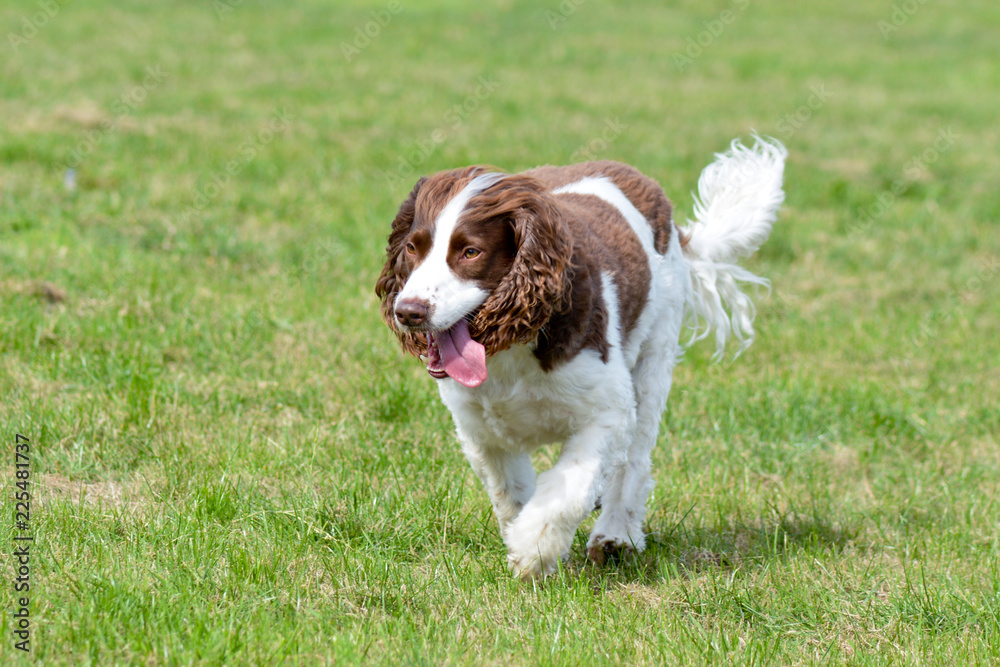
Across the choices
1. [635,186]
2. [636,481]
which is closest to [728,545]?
[636,481]

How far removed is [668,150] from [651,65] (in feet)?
20.7

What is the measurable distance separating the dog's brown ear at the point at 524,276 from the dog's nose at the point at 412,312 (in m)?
0.27

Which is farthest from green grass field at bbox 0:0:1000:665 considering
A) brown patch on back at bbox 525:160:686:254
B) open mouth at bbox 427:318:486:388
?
brown patch on back at bbox 525:160:686:254

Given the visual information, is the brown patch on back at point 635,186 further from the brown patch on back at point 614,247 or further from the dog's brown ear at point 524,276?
the dog's brown ear at point 524,276

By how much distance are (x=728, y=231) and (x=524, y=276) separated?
2.40 metres

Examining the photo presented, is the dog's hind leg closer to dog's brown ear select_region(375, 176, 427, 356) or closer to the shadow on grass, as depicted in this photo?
the shadow on grass

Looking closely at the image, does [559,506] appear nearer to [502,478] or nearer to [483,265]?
[502,478]

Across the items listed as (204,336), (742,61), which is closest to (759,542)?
(204,336)

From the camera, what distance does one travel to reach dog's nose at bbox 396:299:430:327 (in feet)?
10.5

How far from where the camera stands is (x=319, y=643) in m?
3.11

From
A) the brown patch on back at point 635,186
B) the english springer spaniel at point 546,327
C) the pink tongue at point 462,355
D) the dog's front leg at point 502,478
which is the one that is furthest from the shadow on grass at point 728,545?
the brown patch on back at point 635,186

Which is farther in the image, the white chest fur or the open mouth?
the white chest fur

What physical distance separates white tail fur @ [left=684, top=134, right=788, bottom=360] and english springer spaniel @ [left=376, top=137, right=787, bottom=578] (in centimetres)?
70

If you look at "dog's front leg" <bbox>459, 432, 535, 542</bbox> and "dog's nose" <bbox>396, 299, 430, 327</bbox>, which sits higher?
"dog's nose" <bbox>396, 299, 430, 327</bbox>
